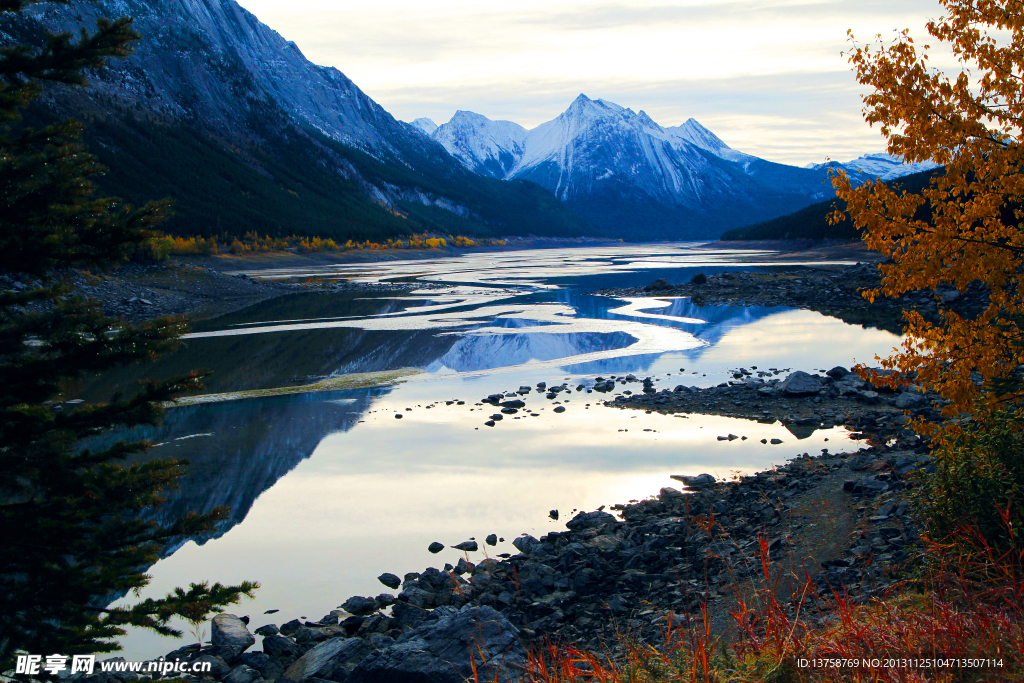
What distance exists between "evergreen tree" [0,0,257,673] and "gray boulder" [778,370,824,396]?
17.1 m

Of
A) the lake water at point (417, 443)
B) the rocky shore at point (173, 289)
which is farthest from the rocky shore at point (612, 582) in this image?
the rocky shore at point (173, 289)

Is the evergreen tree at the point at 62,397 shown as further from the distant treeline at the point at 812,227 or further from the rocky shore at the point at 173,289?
the distant treeline at the point at 812,227

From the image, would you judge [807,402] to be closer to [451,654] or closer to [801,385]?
[801,385]

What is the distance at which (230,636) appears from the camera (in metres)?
8.38

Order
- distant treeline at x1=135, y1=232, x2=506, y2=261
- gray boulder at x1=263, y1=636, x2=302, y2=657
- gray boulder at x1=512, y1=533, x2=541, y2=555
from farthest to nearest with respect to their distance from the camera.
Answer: distant treeline at x1=135, y1=232, x2=506, y2=261, gray boulder at x1=512, y1=533, x2=541, y2=555, gray boulder at x1=263, y1=636, x2=302, y2=657

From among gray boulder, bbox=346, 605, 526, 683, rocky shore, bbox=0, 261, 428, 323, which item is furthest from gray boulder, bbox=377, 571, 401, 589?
rocky shore, bbox=0, 261, 428, 323

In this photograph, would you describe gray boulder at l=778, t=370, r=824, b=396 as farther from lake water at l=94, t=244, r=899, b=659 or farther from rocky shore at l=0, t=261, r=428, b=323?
rocky shore at l=0, t=261, r=428, b=323

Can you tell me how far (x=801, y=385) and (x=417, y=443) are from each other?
37.6ft

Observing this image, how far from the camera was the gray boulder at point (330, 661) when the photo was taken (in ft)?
23.9

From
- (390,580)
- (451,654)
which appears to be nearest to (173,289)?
(390,580)

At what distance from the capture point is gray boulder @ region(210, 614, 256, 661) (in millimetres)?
8102

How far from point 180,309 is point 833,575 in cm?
4896

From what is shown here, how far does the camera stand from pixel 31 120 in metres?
119

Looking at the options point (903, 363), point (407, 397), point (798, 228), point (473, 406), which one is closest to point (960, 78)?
point (903, 363)
